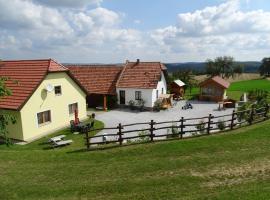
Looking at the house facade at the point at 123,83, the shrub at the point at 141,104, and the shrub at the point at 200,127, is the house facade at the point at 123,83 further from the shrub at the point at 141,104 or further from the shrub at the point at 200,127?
the shrub at the point at 200,127

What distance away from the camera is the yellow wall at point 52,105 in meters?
24.0

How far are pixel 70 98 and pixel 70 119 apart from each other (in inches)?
81.4

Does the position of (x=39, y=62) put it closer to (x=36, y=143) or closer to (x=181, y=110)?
(x=36, y=143)

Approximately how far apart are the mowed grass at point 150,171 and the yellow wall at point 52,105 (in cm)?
719

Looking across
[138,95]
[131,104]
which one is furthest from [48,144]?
[138,95]

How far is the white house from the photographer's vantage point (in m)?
36.7

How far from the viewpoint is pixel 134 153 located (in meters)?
15.5

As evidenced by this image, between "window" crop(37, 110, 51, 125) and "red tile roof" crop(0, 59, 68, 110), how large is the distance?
236 cm

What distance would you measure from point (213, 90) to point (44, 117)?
27.0 m

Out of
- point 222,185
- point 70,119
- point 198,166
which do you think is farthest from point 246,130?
point 70,119

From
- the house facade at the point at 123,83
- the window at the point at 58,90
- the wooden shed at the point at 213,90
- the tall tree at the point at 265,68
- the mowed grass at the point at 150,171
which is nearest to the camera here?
the mowed grass at the point at 150,171

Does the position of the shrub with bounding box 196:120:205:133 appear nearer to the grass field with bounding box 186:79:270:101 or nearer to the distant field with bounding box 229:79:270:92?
the grass field with bounding box 186:79:270:101

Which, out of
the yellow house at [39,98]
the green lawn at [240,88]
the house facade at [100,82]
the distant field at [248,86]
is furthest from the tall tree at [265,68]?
the yellow house at [39,98]

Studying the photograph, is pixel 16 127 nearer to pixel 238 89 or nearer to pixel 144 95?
pixel 144 95
